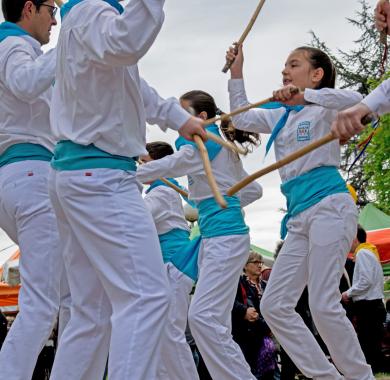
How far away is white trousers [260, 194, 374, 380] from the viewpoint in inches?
211

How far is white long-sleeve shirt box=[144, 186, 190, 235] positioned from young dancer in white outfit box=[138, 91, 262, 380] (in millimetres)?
542

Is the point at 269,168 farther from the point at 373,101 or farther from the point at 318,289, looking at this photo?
the point at 318,289

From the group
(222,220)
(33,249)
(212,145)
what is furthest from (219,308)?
(33,249)

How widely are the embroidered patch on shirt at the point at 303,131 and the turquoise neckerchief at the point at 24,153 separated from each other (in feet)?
5.68

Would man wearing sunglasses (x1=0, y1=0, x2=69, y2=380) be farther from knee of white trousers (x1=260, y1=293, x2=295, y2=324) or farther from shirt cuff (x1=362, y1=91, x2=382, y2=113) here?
Answer: shirt cuff (x1=362, y1=91, x2=382, y2=113)

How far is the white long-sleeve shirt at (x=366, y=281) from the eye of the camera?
989cm

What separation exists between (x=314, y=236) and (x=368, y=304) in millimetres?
4721

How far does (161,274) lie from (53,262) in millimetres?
1280

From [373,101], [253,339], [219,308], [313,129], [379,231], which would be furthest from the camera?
[379,231]

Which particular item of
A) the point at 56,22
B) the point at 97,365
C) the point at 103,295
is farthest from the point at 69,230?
the point at 56,22

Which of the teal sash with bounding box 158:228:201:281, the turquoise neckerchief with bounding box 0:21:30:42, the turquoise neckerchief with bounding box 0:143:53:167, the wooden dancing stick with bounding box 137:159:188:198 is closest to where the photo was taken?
the turquoise neckerchief with bounding box 0:143:53:167

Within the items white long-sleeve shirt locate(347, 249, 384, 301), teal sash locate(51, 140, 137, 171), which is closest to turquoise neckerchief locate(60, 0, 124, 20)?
teal sash locate(51, 140, 137, 171)

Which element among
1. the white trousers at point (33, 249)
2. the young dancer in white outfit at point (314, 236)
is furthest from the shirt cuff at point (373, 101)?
the white trousers at point (33, 249)

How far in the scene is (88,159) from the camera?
3838 millimetres
